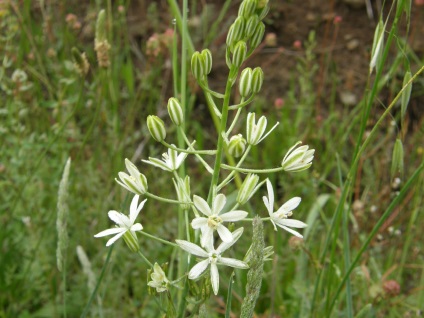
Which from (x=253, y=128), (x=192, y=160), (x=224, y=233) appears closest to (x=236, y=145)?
(x=253, y=128)

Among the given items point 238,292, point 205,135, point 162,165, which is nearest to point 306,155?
point 162,165

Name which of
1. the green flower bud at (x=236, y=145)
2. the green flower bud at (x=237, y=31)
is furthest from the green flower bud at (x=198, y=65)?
the green flower bud at (x=236, y=145)

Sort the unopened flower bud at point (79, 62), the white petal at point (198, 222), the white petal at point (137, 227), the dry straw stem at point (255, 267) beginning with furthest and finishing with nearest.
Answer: the unopened flower bud at point (79, 62) → the white petal at point (137, 227) → the white petal at point (198, 222) → the dry straw stem at point (255, 267)

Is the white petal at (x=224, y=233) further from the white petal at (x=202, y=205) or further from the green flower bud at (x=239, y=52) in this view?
the green flower bud at (x=239, y=52)

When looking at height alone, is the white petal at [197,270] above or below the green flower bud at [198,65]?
below

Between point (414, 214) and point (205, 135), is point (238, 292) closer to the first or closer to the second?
point (414, 214)

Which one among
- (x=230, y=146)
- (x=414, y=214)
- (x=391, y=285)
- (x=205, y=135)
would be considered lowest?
(x=205, y=135)
